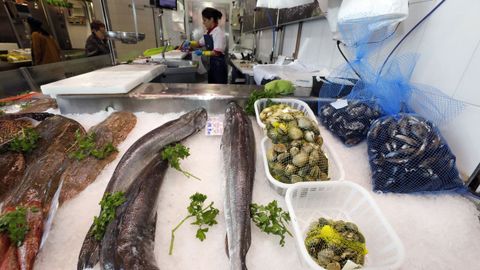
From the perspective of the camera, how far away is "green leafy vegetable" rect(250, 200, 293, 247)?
0.84 meters

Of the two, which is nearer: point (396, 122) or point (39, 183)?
Answer: point (39, 183)

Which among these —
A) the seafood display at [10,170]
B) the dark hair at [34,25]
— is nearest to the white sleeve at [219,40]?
the dark hair at [34,25]

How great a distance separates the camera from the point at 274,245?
87cm

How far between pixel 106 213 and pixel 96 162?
0.52 metres

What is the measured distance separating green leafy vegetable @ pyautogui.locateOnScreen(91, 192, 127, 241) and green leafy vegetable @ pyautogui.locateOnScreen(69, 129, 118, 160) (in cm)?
46

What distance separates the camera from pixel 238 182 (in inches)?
40.0

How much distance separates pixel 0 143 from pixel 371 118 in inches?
90.9

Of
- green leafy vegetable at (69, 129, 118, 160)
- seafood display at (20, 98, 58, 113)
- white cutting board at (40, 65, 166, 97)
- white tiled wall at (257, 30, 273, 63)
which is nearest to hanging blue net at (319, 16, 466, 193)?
green leafy vegetable at (69, 129, 118, 160)

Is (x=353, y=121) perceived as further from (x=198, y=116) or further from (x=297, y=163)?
(x=198, y=116)

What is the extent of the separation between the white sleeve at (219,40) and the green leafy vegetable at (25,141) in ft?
11.3

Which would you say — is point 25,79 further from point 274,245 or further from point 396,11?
point 396,11

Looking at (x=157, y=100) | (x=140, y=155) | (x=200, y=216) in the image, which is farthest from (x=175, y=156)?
(x=157, y=100)

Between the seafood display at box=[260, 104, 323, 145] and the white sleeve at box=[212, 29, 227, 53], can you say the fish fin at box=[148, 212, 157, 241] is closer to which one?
the seafood display at box=[260, 104, 323, 145]

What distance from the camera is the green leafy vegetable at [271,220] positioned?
843mm
